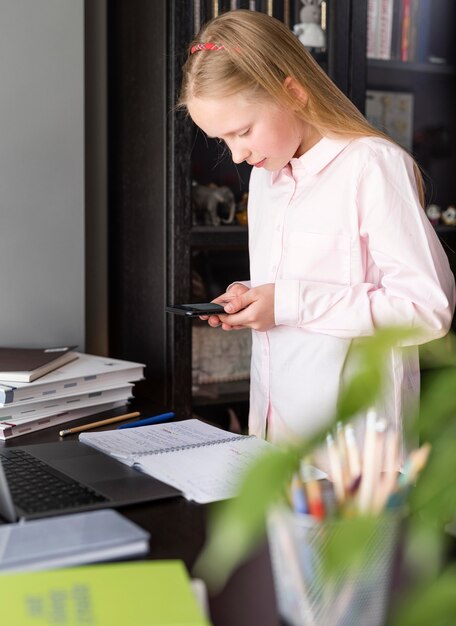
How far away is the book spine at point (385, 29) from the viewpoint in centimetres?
232

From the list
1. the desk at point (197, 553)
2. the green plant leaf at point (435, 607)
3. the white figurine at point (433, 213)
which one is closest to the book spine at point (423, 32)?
the white figurine at point (433, 213)

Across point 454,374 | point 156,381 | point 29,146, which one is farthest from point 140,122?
point 454,374

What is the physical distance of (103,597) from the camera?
0.62m

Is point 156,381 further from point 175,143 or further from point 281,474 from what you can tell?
point 281,474

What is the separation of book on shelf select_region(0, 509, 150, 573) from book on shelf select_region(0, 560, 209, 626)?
0.31ft

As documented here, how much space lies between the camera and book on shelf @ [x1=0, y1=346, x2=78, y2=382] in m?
1.46

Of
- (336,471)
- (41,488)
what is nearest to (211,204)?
(41,488)

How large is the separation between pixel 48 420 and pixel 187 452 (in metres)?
0.37

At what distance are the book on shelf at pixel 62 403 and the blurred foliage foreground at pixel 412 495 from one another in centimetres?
104

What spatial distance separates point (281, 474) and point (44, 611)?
32 centimetres

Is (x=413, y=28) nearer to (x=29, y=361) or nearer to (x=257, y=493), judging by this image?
(x=29, y=361)

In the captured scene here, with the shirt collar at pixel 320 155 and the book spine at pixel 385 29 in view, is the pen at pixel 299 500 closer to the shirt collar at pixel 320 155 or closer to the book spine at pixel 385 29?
the shirt collar at pixel 320 155

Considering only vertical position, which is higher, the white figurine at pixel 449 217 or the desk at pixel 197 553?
the white figurine at pixel 449 217

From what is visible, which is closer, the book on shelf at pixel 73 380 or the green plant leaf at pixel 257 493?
the green plant leaf at pixel 257 493
